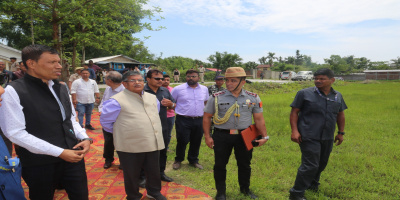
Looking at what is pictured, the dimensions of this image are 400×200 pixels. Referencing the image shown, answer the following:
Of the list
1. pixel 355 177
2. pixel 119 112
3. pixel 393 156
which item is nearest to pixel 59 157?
pixel 119 112

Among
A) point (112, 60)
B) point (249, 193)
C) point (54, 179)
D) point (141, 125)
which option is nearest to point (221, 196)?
point (249, 193)

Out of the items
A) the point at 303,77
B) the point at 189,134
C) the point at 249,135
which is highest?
A: the point at 303,77

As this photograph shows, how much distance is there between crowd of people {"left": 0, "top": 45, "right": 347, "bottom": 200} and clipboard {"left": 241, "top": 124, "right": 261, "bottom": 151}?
0.23 feet

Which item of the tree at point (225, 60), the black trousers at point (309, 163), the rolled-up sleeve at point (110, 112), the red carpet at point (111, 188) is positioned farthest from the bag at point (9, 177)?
the tree at point (225, 60)

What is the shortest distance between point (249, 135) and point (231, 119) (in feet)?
1.00

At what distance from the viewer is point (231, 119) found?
10.2 ft

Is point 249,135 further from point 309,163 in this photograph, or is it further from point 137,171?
point 137,171

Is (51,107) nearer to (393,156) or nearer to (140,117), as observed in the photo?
(140,117)

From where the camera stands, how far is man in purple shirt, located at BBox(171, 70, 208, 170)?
433cm

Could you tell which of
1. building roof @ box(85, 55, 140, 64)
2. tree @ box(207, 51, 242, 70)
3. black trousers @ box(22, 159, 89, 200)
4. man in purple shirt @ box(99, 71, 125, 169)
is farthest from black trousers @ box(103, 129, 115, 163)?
tree @ box(207, 51, 242, 70)

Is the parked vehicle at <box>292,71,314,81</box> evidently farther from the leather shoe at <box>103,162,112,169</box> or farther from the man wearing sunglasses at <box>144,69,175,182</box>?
the leather shoe at <box>103,162,112,169</box>

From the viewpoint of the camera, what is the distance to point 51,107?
1943 millimetres

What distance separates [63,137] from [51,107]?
0.27m

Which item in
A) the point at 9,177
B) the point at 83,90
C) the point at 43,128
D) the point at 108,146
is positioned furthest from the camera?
the point at 83,90
